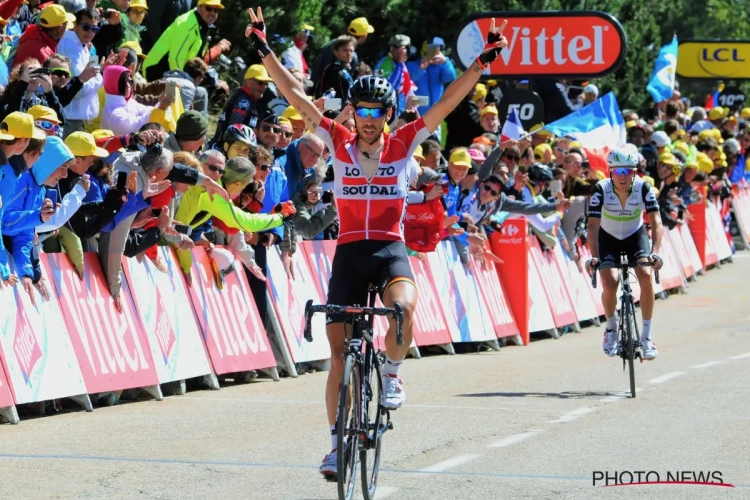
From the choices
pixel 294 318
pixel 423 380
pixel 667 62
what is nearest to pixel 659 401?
pixel 423 380

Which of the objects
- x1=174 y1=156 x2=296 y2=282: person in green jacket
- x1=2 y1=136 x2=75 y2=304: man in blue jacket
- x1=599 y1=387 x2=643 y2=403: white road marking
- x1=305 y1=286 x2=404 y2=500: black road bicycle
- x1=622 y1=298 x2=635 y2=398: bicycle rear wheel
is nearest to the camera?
x1=305 y1=286 x2=404 y2=500: black road bicycle

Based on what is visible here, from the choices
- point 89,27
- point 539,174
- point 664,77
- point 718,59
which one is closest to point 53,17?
point 89,27

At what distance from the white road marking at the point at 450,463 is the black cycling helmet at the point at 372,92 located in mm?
2236

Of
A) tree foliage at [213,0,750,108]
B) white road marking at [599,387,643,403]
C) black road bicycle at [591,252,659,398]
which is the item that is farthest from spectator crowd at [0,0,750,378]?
white road marking at [599,387,643,403]

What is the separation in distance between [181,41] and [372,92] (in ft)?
29.0

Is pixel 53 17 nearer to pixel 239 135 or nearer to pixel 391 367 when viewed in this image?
pixel 239 135

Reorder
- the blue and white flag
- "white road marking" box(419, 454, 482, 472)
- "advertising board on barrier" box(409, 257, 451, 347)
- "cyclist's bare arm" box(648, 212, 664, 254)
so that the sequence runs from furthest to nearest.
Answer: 1. the blue and white flag
2. "advertising board on barrier" box(409, 257, 451, 347)
3. "cyclist's bare arm" box(648, 212, 664, 254)
4. "white road marking" box(419, 454, 482, 472)

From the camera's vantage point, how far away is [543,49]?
2342 centimetres

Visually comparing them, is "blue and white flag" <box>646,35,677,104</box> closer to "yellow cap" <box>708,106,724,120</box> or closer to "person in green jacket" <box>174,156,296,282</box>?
"yellow cap" <box>708,106,724,120</box>

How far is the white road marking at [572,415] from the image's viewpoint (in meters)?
11.7

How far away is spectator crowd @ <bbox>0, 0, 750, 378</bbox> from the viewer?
11742mm

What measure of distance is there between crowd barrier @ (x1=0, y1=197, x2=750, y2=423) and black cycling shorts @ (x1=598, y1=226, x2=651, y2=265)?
2.65 meters

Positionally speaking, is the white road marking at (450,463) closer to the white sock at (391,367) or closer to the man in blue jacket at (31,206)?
the white sock at (391,367)

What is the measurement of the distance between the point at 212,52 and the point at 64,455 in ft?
30.5
